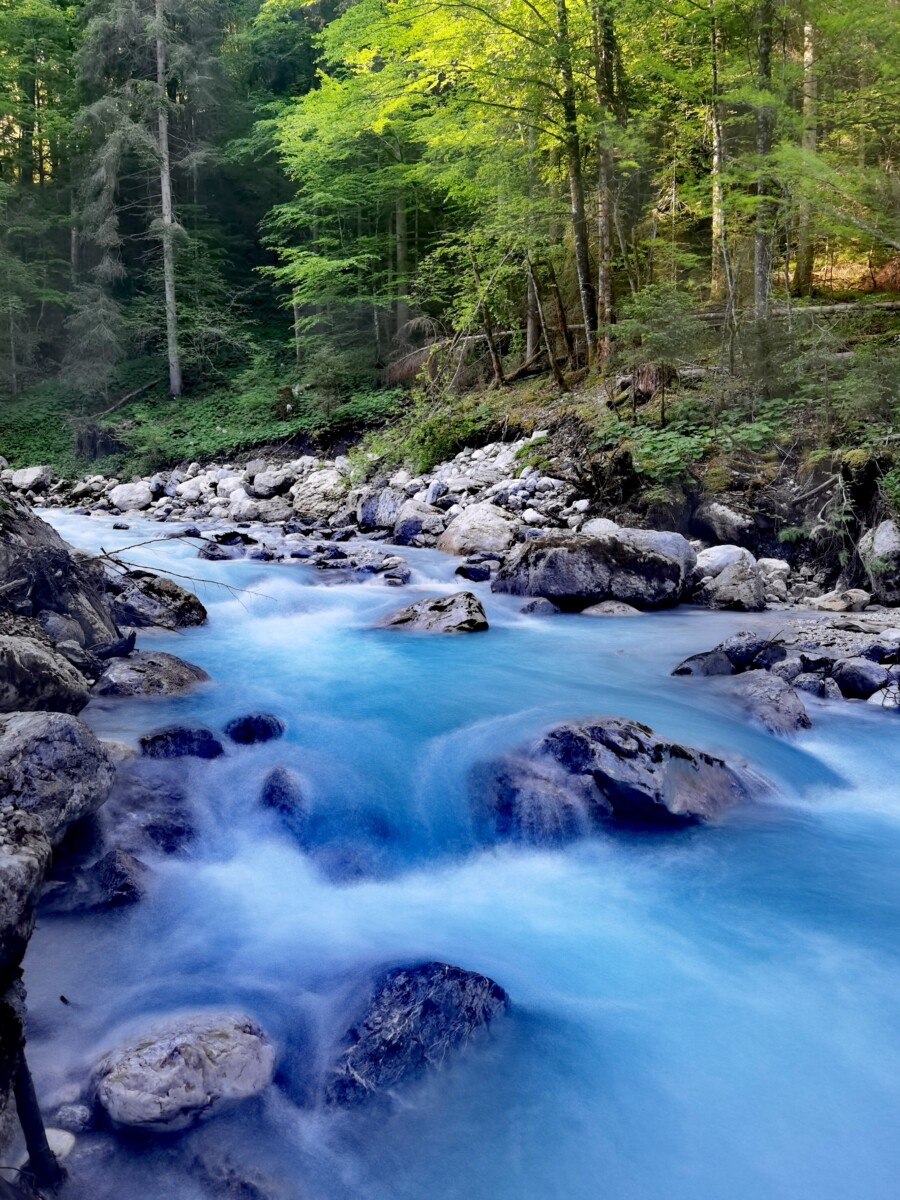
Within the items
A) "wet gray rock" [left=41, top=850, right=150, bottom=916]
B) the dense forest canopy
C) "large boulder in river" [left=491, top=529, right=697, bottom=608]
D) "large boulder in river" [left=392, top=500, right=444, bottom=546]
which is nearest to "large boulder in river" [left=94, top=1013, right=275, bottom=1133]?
"wet gray rock" [left=41, top=850, right=150, bottom=916]

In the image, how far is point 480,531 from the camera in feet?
35.6

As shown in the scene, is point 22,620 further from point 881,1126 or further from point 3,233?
point 3,233

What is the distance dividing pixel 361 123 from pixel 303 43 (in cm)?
1214

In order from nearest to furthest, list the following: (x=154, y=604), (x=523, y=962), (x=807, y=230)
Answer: (x=523, y=962) → (x=154, y=604) → (x=807, y=230)

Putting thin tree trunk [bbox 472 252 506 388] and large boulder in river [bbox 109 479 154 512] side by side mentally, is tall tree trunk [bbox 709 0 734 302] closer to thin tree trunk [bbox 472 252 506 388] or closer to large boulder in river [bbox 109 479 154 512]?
thin tree trunk [bbox 472 252 506 388]

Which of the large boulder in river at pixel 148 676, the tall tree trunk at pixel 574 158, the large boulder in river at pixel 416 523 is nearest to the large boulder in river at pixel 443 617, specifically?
the large boulder in river at pixel 148 676

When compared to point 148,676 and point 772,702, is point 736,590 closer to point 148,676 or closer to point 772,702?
point 772,702

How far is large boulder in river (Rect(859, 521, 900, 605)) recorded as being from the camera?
8.15 m

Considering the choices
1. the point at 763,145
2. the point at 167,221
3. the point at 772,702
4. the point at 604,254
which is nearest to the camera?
the point at 772,702

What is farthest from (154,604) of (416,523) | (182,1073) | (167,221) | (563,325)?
(167,221)

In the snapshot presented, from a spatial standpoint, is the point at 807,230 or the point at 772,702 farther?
the point at 807,230

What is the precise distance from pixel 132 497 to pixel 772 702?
15.4 meters

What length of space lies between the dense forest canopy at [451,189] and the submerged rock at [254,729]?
7.51m

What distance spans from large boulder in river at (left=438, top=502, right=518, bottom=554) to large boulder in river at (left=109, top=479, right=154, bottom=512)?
8899 mm
